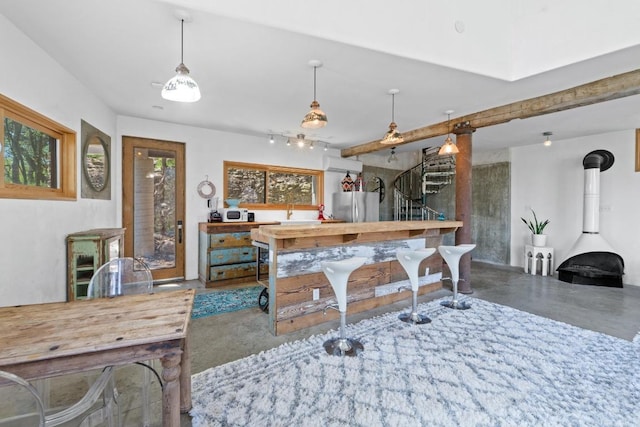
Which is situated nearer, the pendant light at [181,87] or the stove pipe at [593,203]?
the pendant light at [181,87]

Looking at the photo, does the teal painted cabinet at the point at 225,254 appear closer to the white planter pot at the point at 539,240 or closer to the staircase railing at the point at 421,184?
the staircase railing at the point at 421,184

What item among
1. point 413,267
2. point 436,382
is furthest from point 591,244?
point 436,382

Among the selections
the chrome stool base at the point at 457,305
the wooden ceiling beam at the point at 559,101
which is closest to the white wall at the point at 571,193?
the wooden ceiling beam at the point at 559,101

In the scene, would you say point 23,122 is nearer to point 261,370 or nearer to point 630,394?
point 261,370

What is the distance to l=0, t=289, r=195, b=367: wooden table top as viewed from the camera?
114cm

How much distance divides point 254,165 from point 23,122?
3.37 m

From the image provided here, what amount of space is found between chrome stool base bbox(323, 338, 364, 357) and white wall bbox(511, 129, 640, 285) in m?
5.44

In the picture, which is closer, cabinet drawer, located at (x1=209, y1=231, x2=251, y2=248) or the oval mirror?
the oval mirror

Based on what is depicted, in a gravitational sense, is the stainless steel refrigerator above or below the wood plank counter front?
above

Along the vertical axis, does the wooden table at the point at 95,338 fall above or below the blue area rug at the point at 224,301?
above

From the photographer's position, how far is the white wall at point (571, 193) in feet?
16.0

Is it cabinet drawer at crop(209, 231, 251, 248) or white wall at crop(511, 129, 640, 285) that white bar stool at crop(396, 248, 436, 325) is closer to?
cabinet drawer at crop(209, 231, 251, 248)

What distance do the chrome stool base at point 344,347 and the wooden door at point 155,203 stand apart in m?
3.31

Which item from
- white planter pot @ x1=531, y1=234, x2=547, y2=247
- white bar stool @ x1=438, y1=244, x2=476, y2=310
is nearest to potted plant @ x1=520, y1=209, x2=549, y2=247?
white planter pot @ x1=531, y1=234, x2=547, y2=247
